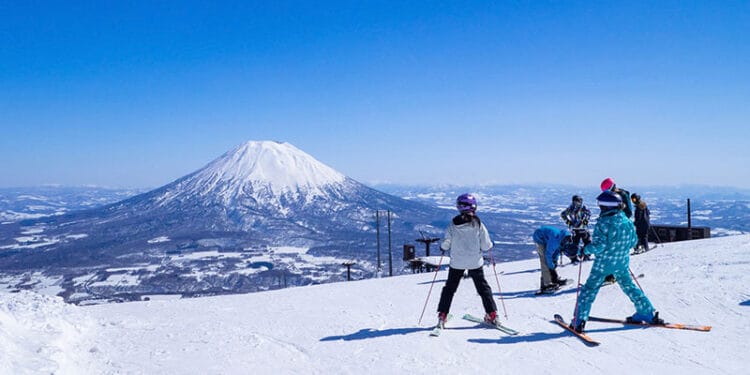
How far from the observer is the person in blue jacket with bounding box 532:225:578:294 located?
25.7 feet

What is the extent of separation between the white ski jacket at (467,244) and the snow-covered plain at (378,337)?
0.92 metres

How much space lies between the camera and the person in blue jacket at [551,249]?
7.83 meters

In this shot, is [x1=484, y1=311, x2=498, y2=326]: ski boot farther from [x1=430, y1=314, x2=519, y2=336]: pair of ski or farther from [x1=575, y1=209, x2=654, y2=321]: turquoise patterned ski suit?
[x1=575, y1=209, x2=654, y2=321]: turquoise patterned ski suit

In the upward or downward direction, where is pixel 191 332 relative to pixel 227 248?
upward

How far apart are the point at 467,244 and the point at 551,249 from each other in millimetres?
3081

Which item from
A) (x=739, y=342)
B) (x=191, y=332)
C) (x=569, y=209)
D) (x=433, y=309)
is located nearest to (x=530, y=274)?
(x=569, y=209)

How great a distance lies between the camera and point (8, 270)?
4724 inches

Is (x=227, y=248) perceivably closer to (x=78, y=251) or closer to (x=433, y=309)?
(x=78, y=251)

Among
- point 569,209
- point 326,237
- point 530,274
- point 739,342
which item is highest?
point 569,209

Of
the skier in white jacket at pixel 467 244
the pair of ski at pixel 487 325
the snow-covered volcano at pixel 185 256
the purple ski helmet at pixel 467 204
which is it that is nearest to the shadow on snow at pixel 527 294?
the pair of ski at pixel 487 325

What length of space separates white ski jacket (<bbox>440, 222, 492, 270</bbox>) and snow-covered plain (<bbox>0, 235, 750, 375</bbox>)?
916 millimetres

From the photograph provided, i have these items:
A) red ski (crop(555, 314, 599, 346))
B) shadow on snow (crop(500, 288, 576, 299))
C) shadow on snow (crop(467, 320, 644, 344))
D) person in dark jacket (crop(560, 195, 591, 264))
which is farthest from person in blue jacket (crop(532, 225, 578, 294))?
shadow on snow (crop(467, 320, 644, 344))

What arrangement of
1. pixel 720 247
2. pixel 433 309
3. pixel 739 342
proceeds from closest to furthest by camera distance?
pixel 739 342, pixel 433 309, pixel 720 247

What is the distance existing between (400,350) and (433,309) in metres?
2.67
